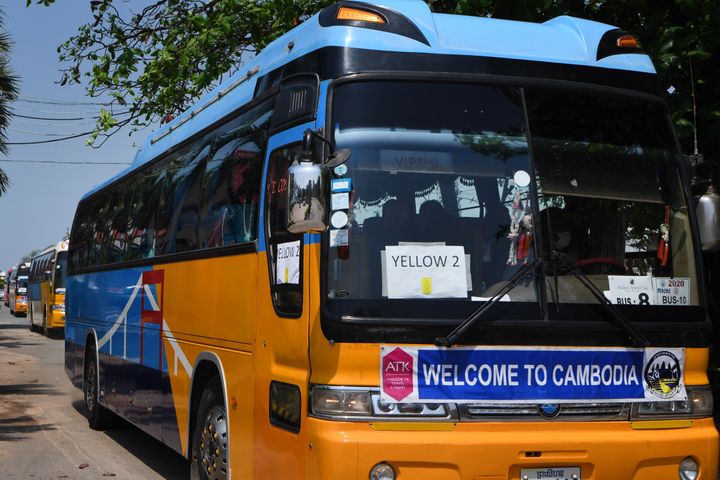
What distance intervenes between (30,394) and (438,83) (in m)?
13.0

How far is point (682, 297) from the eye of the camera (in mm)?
5695

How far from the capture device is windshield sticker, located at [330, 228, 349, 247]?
5.17 metres

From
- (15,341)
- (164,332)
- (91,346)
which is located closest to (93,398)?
(91,346)

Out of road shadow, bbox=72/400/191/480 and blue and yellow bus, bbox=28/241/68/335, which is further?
blue and yellow bus, bbox=28/241/68/335

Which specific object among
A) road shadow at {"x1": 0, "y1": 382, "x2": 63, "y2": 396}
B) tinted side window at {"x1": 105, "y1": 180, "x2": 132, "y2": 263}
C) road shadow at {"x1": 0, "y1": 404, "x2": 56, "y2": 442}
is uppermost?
tinted side window at {"x1": 105, "y1": 180, "x2": 132, "y2": 263}

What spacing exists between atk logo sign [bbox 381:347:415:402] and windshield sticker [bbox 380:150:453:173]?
101 cm

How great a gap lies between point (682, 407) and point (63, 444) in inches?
305

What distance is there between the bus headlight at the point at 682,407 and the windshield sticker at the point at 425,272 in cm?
125

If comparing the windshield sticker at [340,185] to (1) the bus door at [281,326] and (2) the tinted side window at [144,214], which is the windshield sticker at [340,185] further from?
(2) the tinted side window at [144,214]

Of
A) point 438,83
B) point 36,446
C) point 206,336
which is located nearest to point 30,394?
point 36,446

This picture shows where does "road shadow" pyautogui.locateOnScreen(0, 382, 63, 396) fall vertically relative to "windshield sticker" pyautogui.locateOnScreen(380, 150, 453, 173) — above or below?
below

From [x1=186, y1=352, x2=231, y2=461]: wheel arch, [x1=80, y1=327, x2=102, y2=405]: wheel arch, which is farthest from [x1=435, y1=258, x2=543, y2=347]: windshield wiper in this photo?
[x1=80, y1=327, x2=102, y2=405]: wheel arch

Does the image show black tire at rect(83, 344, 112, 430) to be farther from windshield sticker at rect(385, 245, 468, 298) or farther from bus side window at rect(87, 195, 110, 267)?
windshield sticker at rect(385, 245, 468, 298)

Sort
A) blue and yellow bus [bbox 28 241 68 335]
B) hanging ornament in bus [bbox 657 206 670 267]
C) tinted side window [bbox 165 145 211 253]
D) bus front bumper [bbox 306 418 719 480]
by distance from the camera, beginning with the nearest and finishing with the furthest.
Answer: bus front bumper [bbox 306 418 719 480] < hanging ornament in bus [bbox 657 206 670 267] < tinted side window [bbox 165 145 211 253] < blue and yellow bus [bbox 28 241 68 335]
